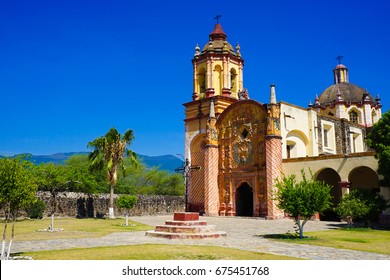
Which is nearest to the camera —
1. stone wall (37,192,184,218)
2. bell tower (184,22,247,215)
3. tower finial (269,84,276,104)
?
tower finial (269,84,276,104)

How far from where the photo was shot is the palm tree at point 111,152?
32.3 metres

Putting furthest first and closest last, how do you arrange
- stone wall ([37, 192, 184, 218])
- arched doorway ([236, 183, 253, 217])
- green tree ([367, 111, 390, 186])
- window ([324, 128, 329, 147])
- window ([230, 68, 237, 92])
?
window ([230, 68, 237, 92]), window ([324, 128, 329, 147]), arched doorway ([236, 183, 253, 217]), stone wall ([37, 192, 184, 218]), green tree ([367, 111, 390, 186])

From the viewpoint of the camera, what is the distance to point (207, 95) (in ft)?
127

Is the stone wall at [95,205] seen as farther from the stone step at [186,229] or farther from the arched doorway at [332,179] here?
the stone step at [186,229]

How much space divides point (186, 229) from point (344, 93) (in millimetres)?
34477

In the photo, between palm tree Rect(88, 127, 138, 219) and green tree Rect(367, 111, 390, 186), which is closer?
green tree Rect(367, 111, 390, 186)

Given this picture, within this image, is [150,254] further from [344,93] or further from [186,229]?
[344,93]

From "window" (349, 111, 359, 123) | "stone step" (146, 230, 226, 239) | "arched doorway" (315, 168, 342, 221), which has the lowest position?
"stone step" (146, 230, 226, 239)

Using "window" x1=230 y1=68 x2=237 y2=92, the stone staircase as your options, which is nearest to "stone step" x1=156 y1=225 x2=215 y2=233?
the stone staircase

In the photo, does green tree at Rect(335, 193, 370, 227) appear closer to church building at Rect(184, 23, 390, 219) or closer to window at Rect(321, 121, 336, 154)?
church building at Rect(184, 23, 390, 219)

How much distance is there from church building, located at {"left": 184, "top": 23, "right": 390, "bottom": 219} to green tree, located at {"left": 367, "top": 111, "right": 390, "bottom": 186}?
373cm

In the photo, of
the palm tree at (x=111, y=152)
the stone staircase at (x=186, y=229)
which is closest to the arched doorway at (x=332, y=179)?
the palm tree at (x=111, y=152)

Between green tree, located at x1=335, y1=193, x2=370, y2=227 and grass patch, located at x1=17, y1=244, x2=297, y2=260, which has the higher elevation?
green tree, located at x1=335, y1=193, x2=370, y2=227

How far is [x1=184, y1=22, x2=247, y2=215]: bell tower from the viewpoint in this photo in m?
37.9
